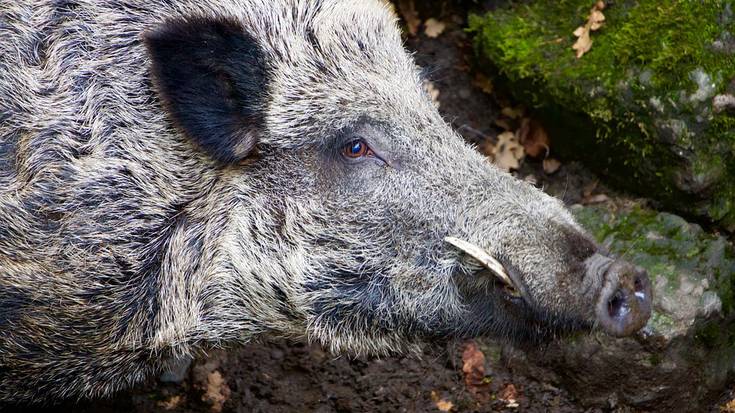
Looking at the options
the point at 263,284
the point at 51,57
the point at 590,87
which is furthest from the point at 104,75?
the point at 590,87

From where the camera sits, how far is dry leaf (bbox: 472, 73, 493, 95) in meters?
6.82

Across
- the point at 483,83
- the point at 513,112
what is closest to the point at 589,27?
the point at 513,112

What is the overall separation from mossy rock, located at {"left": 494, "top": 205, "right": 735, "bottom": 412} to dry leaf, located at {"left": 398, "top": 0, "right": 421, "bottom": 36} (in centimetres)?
247

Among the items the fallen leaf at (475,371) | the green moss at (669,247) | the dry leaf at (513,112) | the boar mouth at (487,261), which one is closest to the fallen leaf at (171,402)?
the fallen leaf at (475,371)

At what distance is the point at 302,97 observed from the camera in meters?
4.11

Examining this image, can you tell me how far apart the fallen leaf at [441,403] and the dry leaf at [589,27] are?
2.47 m

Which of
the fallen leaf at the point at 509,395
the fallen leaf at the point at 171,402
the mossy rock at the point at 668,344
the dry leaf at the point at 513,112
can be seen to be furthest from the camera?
the dry leaf at the point at 513,112

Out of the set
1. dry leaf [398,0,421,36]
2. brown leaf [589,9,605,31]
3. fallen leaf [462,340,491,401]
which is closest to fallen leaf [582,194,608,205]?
brown leaf [589,9,605,31]

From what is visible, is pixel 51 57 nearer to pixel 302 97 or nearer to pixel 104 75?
pixel 104 75

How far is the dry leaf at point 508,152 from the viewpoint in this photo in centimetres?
659

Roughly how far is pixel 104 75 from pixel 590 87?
3174mm

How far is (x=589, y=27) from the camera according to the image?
5949 mm

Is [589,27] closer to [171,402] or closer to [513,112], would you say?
[513,112]

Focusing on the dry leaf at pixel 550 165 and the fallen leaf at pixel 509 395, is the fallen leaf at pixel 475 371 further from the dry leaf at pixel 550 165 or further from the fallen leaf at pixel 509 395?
the dry leaf at pixel 550 165
